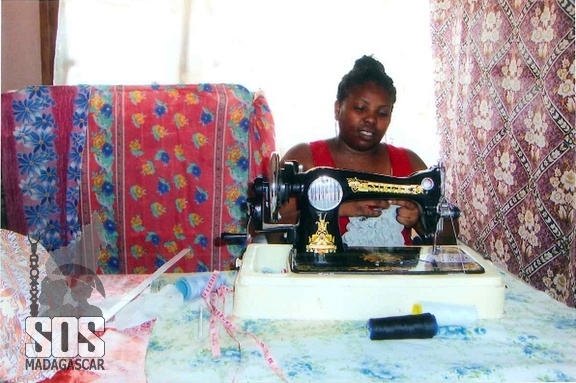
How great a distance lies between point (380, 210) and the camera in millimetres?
1308

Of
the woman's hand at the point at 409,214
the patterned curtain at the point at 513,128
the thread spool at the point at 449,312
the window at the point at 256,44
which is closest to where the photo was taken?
the thread spool at the point at 449,312

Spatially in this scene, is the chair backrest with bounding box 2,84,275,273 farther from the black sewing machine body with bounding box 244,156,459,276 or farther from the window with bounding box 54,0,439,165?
the black sewing machine body with bounding box 244,156,459,276

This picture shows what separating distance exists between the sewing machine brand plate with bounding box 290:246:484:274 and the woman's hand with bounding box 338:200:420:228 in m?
0.14

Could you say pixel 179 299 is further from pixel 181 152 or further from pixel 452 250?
pixel 181 152

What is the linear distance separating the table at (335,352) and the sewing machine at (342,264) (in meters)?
0.04

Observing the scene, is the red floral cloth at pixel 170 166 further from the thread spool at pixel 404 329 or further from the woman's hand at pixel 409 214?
the thread spool at pixel 404 329

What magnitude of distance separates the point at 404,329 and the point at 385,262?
18cm

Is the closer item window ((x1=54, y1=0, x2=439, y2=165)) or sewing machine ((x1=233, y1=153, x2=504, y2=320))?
sewing machine ((x1=233, y1=153, x2=504, y2=320))

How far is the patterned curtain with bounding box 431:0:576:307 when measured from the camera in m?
1.39

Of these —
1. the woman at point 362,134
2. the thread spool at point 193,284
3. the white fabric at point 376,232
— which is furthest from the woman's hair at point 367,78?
the thread spool at point 193,284

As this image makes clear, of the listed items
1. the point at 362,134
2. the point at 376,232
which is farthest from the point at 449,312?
the point at 362,134

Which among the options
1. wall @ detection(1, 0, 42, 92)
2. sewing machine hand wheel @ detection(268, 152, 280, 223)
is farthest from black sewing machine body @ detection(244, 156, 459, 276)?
wall @ detection(1, 0, 42, 92)

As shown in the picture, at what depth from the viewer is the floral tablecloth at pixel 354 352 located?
76 cm

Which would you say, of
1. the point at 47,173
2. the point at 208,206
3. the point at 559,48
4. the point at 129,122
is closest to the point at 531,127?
the point at 559,48
